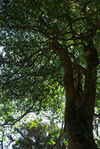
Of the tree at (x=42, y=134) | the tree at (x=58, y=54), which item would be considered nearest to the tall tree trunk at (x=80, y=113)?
the tree at (x=58, y=54)

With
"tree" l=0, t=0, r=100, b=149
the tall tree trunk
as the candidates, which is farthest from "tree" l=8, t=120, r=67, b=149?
the tall tree trunk

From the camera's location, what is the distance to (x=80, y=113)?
219 inches

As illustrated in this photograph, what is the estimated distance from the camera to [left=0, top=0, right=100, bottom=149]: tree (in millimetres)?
5543

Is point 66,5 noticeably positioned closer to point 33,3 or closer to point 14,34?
point 33,3

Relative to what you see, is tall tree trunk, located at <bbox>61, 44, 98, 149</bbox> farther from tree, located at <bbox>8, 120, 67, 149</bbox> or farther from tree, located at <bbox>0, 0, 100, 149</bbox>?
tree, located at <bbox>8, 120, 67, 149</bbox>

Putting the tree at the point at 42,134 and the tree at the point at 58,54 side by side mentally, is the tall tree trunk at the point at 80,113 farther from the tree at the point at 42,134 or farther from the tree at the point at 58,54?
the tree at the point at 42,134

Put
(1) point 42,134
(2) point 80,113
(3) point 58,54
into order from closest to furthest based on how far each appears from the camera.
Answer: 1. (2) point 80,113
2. (3) point 58,54
3. (1) point 42,134

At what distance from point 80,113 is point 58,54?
357 cm

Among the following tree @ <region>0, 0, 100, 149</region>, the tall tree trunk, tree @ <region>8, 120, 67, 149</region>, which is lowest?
tree @ <region>8, 120, 67, 149</region>

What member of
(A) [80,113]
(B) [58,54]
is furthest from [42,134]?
(B) [58,54]

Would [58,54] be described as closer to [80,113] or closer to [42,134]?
[80,113]

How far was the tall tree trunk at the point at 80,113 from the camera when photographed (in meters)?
4.47

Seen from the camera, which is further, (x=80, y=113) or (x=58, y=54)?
(x=58, y=54)

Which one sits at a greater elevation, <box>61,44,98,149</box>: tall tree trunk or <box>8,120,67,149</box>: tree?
<box>61,44,98,149</box>: tall tree trunk
